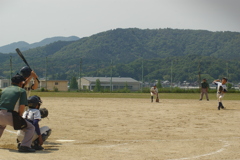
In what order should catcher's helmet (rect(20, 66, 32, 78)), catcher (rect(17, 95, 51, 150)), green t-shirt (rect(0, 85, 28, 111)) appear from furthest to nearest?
catcher's helmet (rect(20, 66, 32, 78)) → catcher (rect(17, 95, 51, 150)) → green t-shirt (rect(0, 85, 28, 111))

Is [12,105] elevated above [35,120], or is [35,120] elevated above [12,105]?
[12,105]

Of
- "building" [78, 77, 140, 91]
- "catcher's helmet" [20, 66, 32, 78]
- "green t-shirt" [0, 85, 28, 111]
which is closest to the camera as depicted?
"green t-shirt" [0, 85, 28, 111]

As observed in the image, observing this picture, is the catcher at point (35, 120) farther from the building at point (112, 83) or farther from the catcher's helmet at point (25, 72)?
the building at point (112, 83)

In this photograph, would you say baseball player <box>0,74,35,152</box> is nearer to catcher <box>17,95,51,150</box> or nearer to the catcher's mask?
catcher <box>17,95,51,150</box>

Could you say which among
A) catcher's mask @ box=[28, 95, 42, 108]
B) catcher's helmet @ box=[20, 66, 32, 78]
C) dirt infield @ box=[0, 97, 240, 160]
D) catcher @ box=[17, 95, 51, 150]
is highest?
catcher's helmet @ box=[20, 66, 32, 78]

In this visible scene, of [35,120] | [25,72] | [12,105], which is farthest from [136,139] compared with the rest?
[12,105]

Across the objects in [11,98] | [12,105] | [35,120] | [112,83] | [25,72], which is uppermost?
[112,83]

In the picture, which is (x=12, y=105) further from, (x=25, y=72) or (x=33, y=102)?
(x=25, y=72)

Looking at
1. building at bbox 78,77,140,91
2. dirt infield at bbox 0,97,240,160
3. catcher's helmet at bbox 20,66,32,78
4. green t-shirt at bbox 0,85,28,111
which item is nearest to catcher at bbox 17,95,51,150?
dirt infield at bbox 0,97,240,160

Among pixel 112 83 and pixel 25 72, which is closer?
pixel 25 72

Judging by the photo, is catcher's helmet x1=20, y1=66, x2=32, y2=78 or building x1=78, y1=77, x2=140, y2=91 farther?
building x1=78, y1=77, x2=140, y2=91

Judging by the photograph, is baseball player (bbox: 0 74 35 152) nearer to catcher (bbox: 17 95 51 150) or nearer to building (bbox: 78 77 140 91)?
catcher (bbox: 17 95 51 150)

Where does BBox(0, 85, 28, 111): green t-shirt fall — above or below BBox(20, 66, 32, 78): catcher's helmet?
below

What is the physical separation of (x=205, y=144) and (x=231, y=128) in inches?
163
